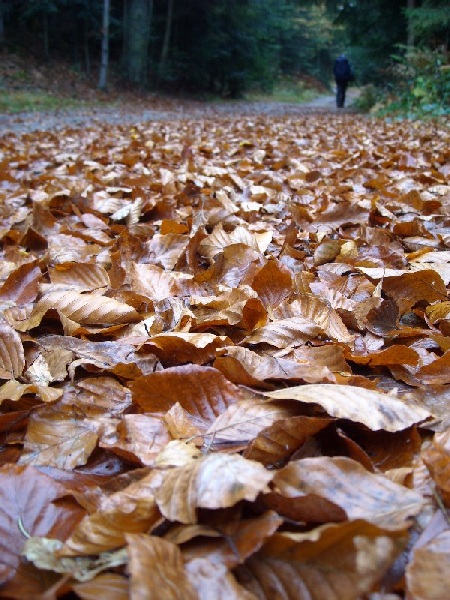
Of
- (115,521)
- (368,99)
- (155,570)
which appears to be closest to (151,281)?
(115,521)

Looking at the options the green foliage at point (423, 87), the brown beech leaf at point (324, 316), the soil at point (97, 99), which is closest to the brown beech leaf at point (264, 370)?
the brown beech leaf at point (324, 316)

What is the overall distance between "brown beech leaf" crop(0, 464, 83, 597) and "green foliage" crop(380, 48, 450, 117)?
446 inches

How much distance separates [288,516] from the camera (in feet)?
2.33

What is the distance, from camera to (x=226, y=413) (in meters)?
0.96

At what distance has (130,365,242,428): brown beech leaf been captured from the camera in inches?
39.9

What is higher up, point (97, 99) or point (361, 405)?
point (97, 99)

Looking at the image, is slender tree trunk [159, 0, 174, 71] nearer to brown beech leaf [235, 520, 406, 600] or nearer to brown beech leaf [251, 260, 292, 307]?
brown beech leaf [251, 260, 292, 307]

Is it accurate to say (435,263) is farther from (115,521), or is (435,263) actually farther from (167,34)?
(167,34)

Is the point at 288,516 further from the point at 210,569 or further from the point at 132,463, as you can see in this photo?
the point at 132,463

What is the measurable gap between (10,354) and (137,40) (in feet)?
66.8

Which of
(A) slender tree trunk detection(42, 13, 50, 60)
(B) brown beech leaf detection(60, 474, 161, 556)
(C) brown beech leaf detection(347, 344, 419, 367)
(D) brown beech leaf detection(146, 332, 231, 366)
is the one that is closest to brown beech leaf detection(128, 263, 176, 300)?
(D) brown beech leaf detection(146, 332, 231, 366)

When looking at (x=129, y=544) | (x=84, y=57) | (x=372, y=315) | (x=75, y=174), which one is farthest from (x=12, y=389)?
(x=84, y=57)

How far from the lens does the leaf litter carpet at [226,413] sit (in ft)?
2.14

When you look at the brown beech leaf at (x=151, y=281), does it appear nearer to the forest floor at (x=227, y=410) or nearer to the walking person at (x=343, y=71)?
the forest floor at (x=227, y=410)
